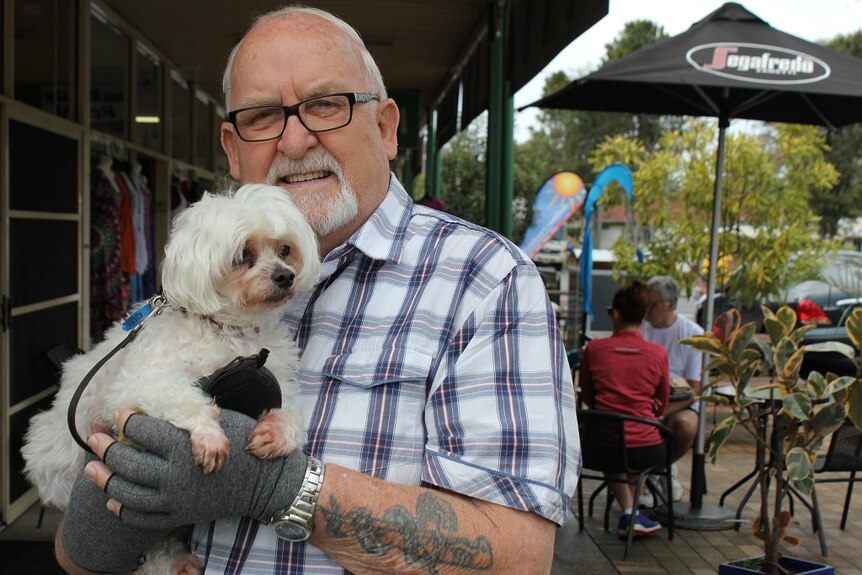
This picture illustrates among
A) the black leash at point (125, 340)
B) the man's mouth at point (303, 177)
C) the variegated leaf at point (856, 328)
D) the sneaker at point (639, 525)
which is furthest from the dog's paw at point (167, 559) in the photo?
the sneaker at point (639, 525)

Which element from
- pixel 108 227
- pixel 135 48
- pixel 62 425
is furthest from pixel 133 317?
pixel 135 48

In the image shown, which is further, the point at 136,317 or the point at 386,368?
the point at 136,317

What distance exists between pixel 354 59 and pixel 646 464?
4412mm

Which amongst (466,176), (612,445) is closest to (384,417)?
(612,445)

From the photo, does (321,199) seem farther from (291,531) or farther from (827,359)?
(827,359)

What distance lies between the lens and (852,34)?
1667 inches

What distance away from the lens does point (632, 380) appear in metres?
5.70

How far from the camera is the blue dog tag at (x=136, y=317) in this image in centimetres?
198

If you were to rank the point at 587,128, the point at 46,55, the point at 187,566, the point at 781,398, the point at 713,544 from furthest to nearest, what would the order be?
the point at 587,128
the point at 46,55
the point at 713,544
the point at 781,398
the point at 187,566

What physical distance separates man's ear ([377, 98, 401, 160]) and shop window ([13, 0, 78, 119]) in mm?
4109

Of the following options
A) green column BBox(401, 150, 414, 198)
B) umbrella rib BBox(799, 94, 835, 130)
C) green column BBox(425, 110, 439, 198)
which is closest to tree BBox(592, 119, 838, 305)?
umbrella rib BBox(799, 94, 835, 130)

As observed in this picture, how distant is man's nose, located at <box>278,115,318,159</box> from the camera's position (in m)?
1.95

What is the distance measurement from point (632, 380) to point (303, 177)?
4150 millimetres

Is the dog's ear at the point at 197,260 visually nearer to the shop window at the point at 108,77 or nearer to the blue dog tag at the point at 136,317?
the blue dog tag at the point at 136,317
